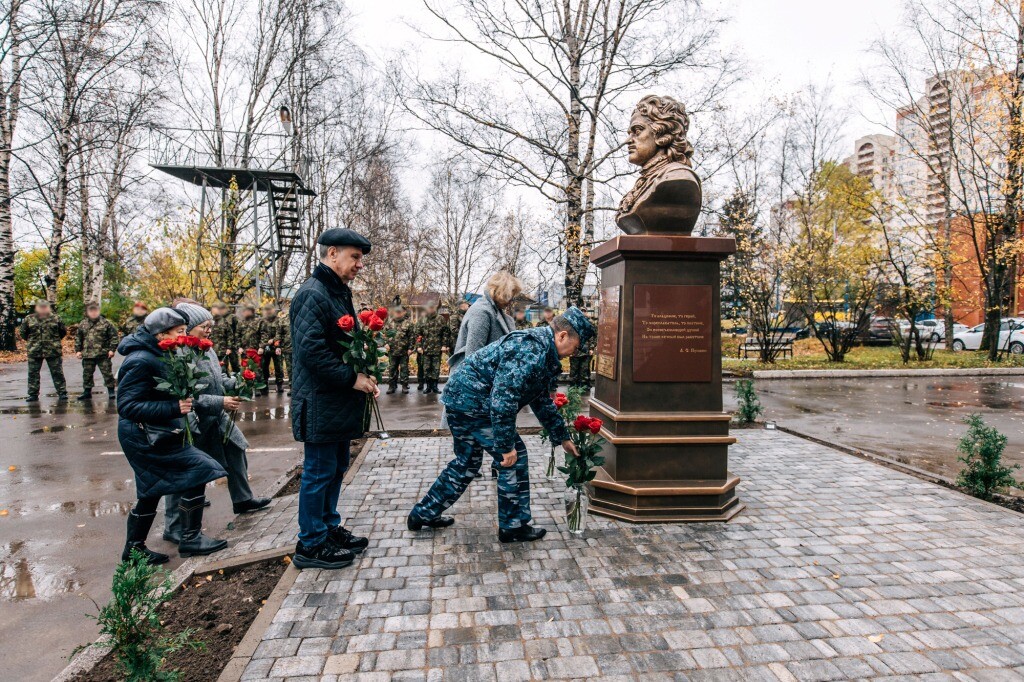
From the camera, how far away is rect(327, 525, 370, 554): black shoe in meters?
3.80

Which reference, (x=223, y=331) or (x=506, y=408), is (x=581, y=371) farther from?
(x=506, y=408)

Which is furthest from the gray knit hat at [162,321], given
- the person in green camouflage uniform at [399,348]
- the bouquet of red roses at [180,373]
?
the person in green camouflage uniform at [399,348]

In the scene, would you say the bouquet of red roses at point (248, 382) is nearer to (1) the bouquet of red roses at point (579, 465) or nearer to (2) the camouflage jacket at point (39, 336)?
(1) the bouquet of red roses at point (579, 465)

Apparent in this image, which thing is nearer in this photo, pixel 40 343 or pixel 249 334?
pixel 40 343

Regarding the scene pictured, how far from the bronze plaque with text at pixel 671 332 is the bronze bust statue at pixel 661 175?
54 cm

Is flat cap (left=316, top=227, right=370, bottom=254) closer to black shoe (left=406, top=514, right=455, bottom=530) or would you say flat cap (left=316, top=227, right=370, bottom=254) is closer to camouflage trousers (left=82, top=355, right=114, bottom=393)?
black shoe (left=406, top=514, right=455, bottom=530)

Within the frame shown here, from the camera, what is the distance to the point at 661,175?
4.46 m

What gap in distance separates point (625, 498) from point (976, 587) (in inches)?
87.1

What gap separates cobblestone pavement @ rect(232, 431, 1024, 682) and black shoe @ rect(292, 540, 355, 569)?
104 millimetres

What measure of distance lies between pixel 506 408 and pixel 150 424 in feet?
7.93

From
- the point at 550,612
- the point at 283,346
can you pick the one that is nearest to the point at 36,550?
the point at 550,612

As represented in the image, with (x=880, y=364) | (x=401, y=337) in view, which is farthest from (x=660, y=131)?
Result: (x=880, y=364)

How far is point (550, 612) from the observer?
3010 mm

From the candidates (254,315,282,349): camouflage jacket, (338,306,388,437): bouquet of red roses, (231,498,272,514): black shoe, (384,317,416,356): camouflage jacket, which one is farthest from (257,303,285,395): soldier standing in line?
(338,306,388,437): bouquet of red roses
